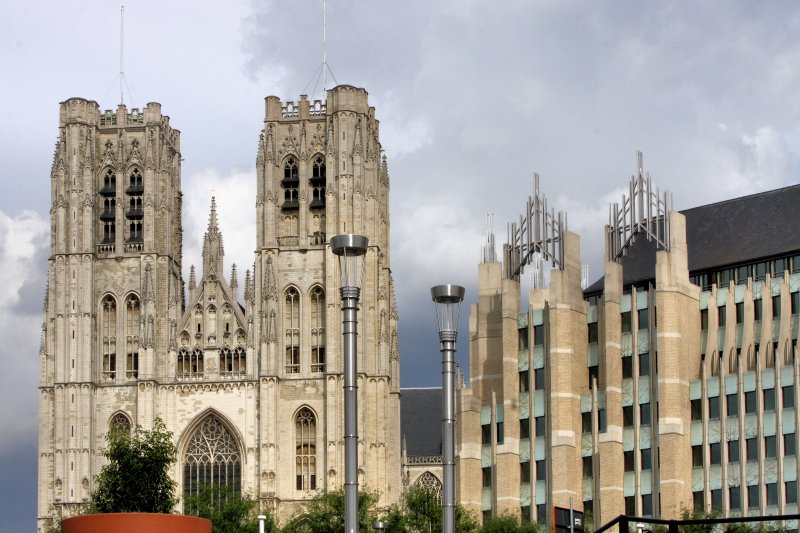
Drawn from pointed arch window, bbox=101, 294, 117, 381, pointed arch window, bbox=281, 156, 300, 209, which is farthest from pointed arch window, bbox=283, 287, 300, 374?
pointed arch window, bbox=101, 294, 117, 381

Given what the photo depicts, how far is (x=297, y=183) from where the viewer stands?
110750 mm

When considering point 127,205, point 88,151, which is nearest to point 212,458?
point 127,205

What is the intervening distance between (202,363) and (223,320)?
2958 millimetres

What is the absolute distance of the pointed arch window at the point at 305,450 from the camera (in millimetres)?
105750

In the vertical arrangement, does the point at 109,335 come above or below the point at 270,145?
below

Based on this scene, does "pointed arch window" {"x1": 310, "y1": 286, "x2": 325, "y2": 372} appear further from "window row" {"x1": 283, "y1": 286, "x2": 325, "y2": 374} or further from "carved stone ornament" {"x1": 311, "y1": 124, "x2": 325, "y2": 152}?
"carved stone ornament" {"x1": 311, "y1": 124, "x2": 325, "y2": 152}

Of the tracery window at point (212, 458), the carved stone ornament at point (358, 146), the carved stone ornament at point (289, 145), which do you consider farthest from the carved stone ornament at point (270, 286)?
the carved stone ornament at point (358, 146)

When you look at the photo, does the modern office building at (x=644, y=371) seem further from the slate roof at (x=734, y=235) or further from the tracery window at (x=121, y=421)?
the tracery window at (x=121, y=421)

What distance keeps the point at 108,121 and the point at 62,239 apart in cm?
850

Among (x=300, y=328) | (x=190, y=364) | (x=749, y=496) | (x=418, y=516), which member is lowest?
(x=418, y=516)

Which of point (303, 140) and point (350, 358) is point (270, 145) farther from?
point (350, 358)

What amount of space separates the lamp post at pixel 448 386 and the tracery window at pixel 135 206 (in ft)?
229

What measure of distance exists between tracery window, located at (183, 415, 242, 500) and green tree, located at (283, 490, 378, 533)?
10.5m

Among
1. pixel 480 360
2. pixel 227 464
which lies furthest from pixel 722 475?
pixel 227 464
